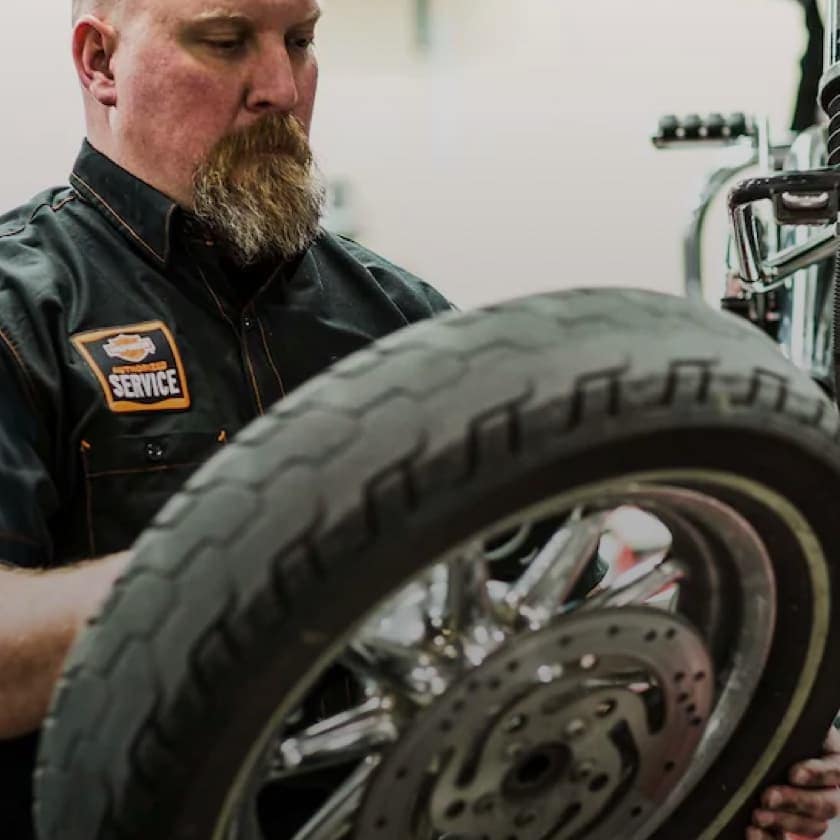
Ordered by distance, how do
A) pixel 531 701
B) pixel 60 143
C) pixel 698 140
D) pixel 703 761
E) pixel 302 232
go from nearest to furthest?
pixel 531 701
pixel 703 761
pixel 302 232
pixel 698 140
pixel 60 143

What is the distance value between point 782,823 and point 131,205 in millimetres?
745

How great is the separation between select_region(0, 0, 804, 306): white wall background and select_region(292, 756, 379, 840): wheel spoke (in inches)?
95.6

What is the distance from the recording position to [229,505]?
0.42 m

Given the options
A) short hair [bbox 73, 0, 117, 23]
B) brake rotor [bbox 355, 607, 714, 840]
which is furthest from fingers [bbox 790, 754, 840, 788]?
short hair [bbox 73, 0, 117, 23]

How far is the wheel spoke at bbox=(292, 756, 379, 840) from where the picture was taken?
22.1 inches

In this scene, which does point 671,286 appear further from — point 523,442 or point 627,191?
point 523,442

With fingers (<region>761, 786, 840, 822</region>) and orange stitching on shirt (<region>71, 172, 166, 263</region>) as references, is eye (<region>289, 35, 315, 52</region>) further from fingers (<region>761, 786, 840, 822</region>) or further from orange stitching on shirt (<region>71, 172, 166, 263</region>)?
fingers (<region>761, 786, 840, 822</region>)

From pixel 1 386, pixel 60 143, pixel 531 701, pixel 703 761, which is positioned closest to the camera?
pixel 531 701

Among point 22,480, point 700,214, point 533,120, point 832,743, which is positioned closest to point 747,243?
point 832,743

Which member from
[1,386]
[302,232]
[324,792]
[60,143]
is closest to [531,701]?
[324,792]

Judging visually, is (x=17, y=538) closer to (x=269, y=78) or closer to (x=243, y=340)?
(x=243, y=340)

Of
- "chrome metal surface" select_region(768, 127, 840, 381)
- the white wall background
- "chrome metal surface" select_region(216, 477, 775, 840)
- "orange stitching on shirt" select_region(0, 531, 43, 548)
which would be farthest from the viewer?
the white wall background

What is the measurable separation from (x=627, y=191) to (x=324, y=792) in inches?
98.8

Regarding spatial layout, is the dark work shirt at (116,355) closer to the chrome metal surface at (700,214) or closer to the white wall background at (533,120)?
the chrome metal surface at (700,214)
